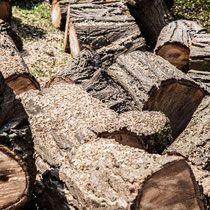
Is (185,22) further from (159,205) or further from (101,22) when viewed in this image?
(159,205)

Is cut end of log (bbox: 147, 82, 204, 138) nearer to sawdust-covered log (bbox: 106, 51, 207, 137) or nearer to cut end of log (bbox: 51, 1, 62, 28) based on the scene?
sawdust-covered log (bbox: 106, 51, 207, 137)

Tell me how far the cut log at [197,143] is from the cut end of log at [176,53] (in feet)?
8.00

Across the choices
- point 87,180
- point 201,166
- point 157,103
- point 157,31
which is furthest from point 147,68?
point 157,31

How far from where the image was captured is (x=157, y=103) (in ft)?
15.3

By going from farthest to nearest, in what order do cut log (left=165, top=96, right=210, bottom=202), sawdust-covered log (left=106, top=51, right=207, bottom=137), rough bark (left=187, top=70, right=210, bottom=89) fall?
1. rough bark (left=187, top=70, right=210, bottom=89)
2. sawdust-covered log (left=106, top=51, right=207, bottom=137)
3. cut log (left=165, top=96, right=210, bottom=202)

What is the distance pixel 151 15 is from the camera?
742 cm

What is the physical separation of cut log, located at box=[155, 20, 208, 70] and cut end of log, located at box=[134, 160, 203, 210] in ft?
13.0

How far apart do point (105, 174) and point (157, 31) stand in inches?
212

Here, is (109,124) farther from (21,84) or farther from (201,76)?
(201,76)

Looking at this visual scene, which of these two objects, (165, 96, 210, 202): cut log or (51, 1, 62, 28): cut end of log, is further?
(51, 1, 62, 28): cut end of log

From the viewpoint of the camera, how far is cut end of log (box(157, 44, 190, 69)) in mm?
6375

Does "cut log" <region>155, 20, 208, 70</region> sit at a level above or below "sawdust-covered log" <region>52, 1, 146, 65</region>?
below

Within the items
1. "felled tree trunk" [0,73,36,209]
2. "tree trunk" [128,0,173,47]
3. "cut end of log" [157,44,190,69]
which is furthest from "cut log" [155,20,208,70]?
"felled tree trunk" [0,73,36,209]

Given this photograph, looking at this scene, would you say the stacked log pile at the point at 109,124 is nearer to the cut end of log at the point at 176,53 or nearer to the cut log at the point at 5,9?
the cut end of log at the point at 176,53
